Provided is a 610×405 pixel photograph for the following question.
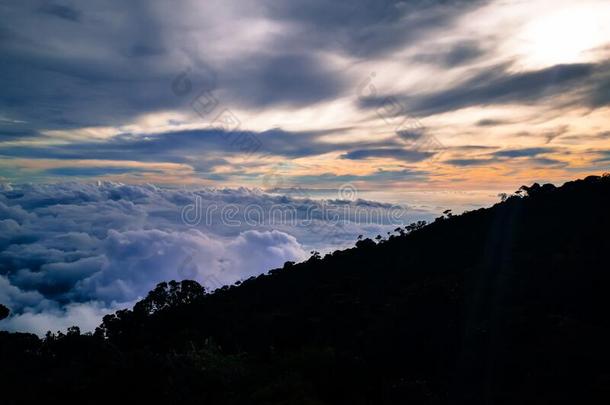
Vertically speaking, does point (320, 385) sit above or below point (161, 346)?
above

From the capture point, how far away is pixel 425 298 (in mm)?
29438

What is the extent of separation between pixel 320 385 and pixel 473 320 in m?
Answer: 11.2

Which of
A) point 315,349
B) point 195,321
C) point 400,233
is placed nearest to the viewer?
point 315,349

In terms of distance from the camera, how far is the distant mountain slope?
17.4 meters

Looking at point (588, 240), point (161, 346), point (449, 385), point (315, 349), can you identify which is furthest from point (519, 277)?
point (161, 346)

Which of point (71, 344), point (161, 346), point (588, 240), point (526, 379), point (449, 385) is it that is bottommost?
point (71, 344)

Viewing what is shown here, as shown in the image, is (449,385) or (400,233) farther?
(400,233)

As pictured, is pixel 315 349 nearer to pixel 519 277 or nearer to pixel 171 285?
pixel 519 277

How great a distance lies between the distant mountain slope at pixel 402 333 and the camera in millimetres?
17375

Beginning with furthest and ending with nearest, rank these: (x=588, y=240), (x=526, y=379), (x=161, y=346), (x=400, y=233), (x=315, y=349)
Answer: (x=400, y=233) → (x=161, y=346) → (x=588, y=240) → (x=315, y=349) → (x=526, y=379)

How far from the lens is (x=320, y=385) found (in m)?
19.2

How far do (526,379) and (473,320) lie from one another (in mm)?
7743

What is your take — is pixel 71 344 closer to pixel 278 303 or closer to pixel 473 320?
pixel 278 303

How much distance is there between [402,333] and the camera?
2605cm
